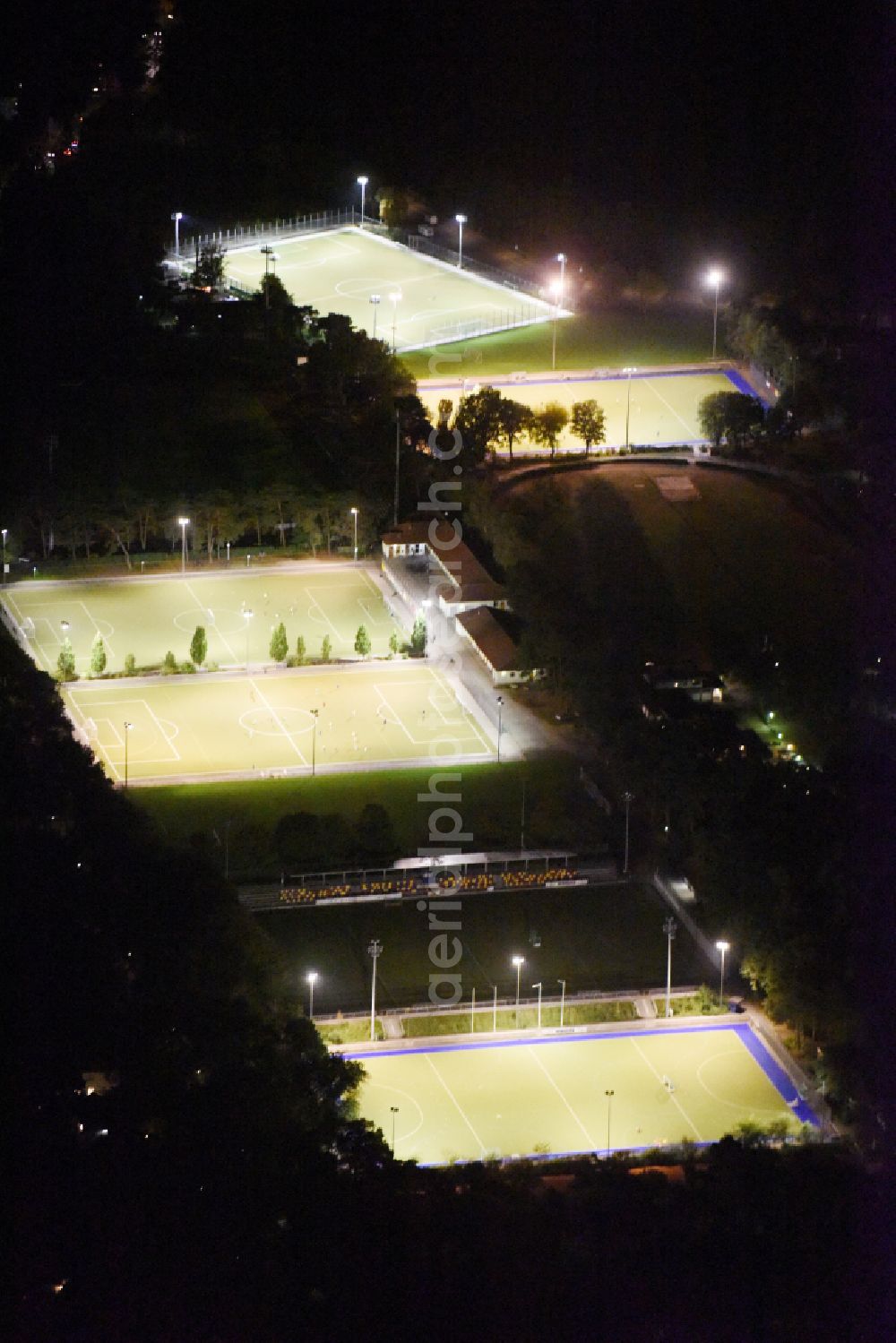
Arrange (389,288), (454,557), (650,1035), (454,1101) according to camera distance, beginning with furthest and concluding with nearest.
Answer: (389,288) → (454,557) → (650,1035) → (454,1101)

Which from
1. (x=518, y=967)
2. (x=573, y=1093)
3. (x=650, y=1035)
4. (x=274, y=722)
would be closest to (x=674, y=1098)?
(x=573, y=1093)

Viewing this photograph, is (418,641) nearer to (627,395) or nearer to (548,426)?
(548,426)

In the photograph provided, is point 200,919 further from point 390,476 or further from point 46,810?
point 390,476

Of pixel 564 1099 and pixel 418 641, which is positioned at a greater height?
pixel 418 641

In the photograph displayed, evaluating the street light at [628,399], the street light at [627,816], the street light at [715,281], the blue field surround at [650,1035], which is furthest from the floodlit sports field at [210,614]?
the street light at [715,281]

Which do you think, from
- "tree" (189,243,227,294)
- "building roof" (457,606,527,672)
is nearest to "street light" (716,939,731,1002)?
"building roof" (457,606,527,672)

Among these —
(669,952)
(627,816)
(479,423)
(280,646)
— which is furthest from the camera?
(479,423)
